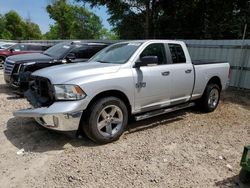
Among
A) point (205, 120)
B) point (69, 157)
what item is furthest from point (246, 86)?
point (69, 157)

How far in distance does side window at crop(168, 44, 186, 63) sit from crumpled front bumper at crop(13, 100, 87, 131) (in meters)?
2.51

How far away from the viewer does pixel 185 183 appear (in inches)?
133

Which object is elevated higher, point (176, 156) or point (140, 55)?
point (140, 55)

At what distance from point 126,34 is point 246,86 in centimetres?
1420

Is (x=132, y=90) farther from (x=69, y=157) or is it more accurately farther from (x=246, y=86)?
(x=246, y=86)

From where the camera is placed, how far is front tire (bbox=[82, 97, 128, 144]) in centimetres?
422

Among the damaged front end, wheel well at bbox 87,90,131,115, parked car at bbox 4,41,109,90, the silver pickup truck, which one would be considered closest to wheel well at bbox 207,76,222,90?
the silver pickup truck

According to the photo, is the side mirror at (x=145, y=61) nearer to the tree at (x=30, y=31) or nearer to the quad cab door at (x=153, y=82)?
the quad cab door at (x=153, y=82)

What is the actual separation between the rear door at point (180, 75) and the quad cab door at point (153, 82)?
0.54 ft

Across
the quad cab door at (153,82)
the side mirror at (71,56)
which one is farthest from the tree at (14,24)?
the quad cab door at (153,82)

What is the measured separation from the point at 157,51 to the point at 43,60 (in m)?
4.22

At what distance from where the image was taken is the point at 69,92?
404 cm

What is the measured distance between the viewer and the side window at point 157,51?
16.9 feet

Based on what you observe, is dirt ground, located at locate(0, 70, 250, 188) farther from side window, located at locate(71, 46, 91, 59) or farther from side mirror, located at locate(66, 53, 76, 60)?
side window, located at locate(71, 46, 91, 59)
